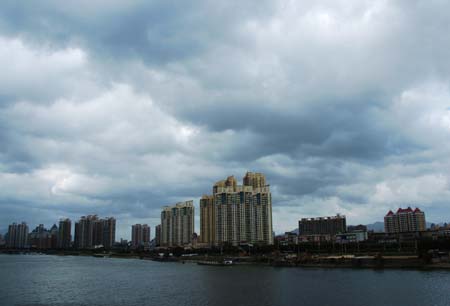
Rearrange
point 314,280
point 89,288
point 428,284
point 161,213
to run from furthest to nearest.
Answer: point 161,213, point 314,280, point 89,288, point 428,284

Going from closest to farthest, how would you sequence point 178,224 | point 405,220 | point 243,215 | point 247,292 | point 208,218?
point 247,292, point 243,215, point 208,218, point 405,220, point 178,224

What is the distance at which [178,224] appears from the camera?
186125 millimetres

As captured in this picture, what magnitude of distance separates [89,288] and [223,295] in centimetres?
1956

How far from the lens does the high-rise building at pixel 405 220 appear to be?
538 ft

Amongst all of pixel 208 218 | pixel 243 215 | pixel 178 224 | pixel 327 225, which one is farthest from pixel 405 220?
pixel 178 224

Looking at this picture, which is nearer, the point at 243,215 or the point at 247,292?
the point at 247,292

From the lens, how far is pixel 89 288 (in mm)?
54062

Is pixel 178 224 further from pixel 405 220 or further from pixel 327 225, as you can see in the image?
pixel 405 220

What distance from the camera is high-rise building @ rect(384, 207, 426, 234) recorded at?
6462 inches

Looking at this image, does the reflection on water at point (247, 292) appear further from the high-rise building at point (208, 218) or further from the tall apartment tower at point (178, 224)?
the tall apartment tower at point (178, 224)

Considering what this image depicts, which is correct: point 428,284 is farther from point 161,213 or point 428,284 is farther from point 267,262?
point 161,213

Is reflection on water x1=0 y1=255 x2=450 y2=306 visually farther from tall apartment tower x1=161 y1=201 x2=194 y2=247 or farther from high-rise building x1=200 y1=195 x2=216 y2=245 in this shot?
tall apartment tower x1=161 y1=201 x2=194 y2=247

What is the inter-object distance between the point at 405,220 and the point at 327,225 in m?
35.0

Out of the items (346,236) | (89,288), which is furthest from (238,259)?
(89,288)
